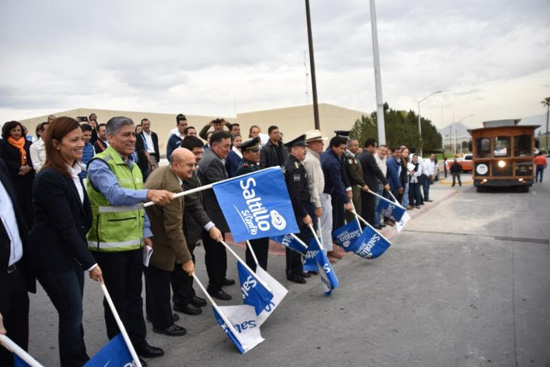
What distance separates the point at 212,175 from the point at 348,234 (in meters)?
2.47

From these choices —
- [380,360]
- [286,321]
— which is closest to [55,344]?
[286,321]

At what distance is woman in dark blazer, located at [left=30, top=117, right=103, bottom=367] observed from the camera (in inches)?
106

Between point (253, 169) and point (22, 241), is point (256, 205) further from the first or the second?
point (22, 241)

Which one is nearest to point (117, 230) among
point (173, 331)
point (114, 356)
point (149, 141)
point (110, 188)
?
point (110, 188)

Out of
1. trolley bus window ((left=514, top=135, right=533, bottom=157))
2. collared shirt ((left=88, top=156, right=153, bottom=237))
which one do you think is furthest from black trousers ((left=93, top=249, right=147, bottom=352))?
trolley bus window ((left=514, top=135, right=533, bottom=157))

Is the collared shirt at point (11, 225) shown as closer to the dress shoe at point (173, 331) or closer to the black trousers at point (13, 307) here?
the black trousers at point (13, 307)

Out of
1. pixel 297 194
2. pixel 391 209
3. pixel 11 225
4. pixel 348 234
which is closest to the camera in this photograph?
pixel 11 225

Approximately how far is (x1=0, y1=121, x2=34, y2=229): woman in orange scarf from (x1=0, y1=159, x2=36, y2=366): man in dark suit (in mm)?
4118

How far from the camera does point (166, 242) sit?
384 centimetres

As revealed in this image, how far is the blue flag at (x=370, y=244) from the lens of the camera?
5.99 metres

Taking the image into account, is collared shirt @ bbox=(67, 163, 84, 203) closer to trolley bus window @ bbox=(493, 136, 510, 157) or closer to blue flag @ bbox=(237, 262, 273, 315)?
blue flag @ bbox=(237, 262, 273, 315)

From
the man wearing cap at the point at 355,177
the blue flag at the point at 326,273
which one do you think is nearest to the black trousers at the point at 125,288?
the blue flag at the point at 326,273

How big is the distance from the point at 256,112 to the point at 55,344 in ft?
152

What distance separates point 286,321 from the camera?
14.0 feet
